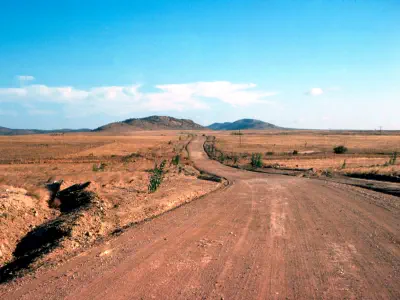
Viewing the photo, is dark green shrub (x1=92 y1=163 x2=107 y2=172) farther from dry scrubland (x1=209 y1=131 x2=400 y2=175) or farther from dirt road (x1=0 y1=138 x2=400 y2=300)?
dirt road (x1=0 y1=138 x2=400 y2=300)

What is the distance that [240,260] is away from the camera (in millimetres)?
7781

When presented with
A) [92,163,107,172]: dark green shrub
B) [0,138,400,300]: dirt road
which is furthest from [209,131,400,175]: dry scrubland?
[0,138,400,300]: dirt road

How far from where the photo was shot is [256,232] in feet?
32.6

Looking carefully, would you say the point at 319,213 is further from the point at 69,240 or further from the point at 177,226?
the point at 69,240

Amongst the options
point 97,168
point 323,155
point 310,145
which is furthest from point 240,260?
point 310,145

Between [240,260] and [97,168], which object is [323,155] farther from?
[240,260]

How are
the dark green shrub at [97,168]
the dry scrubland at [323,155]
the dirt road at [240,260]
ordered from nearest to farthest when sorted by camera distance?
the dirt road at [240,260]
the dark green shrub at [97,168]
the dry scrubland at [323,155]

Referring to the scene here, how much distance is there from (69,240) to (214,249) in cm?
403

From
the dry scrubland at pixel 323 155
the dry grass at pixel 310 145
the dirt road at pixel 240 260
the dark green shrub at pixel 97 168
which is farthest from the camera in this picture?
the dry grass at pixel 310 145

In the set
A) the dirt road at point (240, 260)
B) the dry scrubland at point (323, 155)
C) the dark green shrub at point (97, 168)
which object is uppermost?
the dry scrubland at point (323, 155)

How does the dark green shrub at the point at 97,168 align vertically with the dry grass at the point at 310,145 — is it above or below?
below

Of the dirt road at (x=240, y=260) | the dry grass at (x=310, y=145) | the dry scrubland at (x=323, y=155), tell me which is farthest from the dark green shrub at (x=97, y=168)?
the dry grass at (x=310, y=145)

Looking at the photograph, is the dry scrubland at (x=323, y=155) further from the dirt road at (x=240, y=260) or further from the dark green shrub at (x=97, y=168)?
the dirt road at (x=240, y=260)

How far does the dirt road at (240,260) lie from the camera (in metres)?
6.36
